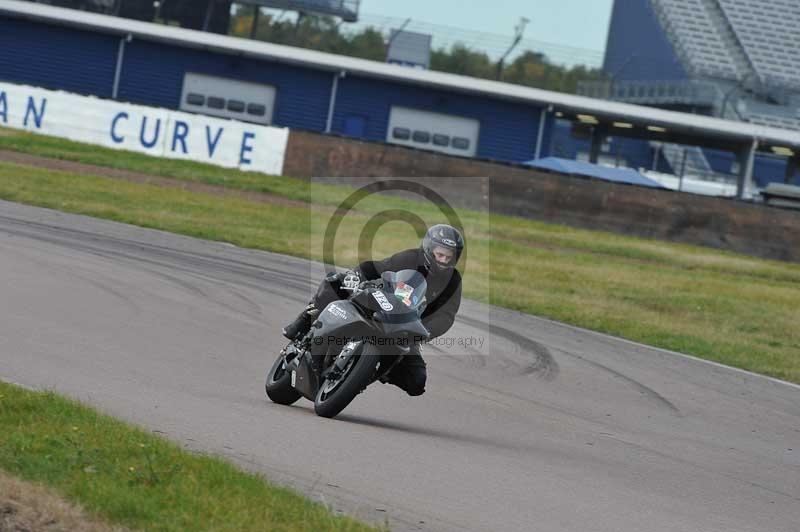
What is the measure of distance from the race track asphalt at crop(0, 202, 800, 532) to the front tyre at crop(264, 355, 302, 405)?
4.9 inches

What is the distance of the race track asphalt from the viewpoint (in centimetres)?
688

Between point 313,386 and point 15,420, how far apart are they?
2498mm

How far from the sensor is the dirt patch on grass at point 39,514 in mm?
5156

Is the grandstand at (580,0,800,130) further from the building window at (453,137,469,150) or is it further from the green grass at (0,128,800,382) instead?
the green grass at (0,128,800,382)

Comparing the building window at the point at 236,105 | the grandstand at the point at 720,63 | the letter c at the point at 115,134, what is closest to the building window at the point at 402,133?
the building window at the point at 236,105

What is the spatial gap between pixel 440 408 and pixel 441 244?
1.89 meters

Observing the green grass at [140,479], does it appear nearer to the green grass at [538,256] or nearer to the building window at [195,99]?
the green grass at [538,256]


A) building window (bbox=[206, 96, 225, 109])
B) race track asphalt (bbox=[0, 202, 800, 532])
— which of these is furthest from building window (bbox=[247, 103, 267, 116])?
race track asphalt (bbox=[0, 202, 800, 532])

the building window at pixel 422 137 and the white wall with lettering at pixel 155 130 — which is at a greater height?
the building window at pixel 422 137

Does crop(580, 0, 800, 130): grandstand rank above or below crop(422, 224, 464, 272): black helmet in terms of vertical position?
above

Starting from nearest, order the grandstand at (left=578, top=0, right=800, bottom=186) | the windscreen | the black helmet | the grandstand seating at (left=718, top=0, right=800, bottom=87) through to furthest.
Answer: the windscreen → the black helmet → the grandstand at (left=578, top=0, right=800, bottom=186) → the grandstand seating at (left=718, top=0, right=800, bottom=87)

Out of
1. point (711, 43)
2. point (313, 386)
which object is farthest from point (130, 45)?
point (313, 386)

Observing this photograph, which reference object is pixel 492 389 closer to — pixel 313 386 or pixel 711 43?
pixel 313 386

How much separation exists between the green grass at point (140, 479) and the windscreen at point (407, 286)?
2165 millimetres
